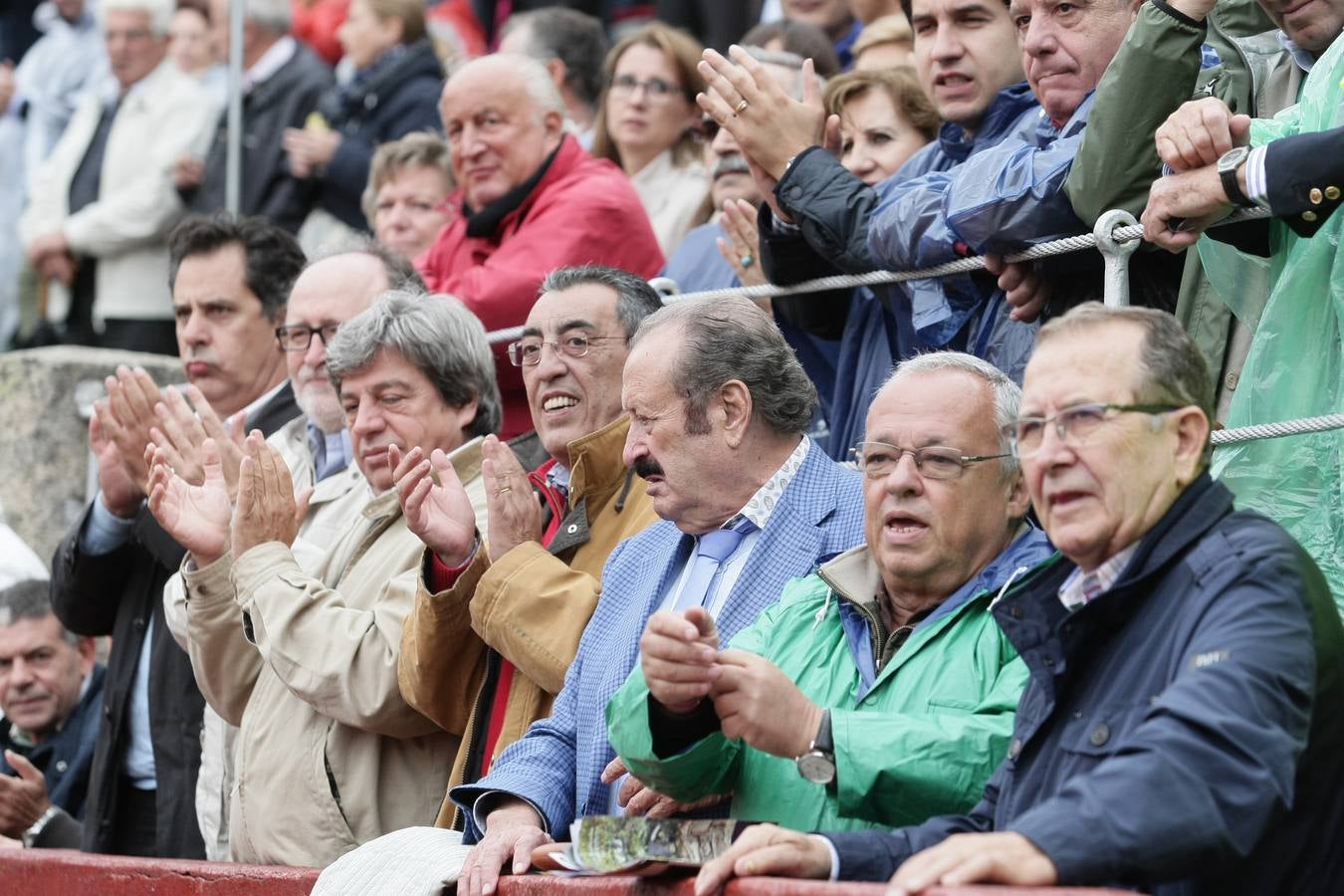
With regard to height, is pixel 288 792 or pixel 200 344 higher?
pixel 200 344

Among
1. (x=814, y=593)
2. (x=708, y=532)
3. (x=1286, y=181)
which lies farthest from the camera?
(x=708, y=532)

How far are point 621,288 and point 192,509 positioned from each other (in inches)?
53.5

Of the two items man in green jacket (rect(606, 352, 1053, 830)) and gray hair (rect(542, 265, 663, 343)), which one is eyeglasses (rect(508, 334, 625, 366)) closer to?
gray hair (rect(542, 265, 663, 343))

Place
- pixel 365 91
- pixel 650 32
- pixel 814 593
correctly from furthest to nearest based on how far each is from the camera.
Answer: pixel 365 91, pixel 650 32, pixel 814 593

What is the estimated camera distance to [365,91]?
32.8ft

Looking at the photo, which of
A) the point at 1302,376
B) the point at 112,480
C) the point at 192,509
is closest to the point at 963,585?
the point at 1302,376

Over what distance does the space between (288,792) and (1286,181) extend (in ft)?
9.58

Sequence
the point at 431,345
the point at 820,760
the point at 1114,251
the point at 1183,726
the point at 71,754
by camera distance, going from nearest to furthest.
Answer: the point at 1183,726 < the point at 820,760 < the point at 1114,251 < the point at 431,345 < the point at 71,754

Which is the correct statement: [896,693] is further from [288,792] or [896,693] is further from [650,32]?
[650,32]

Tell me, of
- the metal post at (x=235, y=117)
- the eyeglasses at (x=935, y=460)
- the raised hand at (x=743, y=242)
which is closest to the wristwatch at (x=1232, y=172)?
the eyeglasses at (x=935, y=460)

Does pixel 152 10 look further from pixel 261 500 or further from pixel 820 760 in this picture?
pixel 820 760

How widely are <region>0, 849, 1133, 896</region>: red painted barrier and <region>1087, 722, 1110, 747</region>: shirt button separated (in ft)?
1.02

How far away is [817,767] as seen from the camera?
3828 millimetres

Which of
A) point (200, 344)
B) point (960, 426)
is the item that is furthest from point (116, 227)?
point (960, 426)
